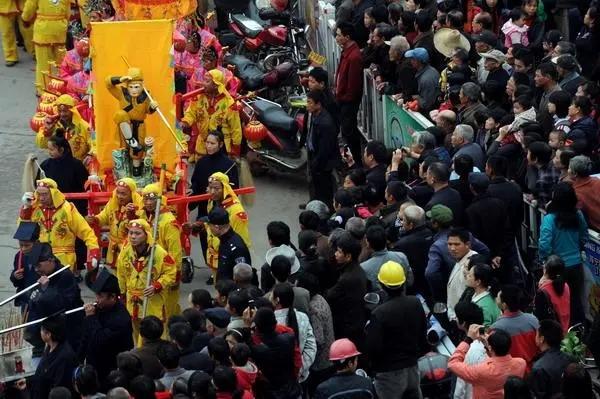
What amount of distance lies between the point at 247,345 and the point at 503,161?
133 inches

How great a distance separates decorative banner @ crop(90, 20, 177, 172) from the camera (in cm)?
1525

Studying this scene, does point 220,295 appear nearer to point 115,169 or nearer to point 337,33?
point 115,169

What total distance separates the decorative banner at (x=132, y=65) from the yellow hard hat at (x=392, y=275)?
5272mm

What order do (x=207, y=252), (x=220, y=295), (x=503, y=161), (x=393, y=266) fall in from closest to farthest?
(x=393, y=266) < (x=220, y=295) < (x=503, y=161) < (x=207, y=252)

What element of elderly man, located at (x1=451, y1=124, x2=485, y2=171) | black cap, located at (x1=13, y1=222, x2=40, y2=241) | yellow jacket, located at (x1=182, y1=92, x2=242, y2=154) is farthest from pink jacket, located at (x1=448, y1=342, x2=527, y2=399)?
yellow jacket, located at (x1=182, y1=92, x2=242, y2=154)

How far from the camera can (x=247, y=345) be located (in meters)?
9.86

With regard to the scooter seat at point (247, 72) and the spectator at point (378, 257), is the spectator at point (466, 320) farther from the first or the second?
the scooter seat at point (247, 72)

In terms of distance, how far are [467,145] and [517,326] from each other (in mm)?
3301

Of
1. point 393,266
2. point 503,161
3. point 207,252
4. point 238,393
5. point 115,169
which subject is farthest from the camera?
point 115,169

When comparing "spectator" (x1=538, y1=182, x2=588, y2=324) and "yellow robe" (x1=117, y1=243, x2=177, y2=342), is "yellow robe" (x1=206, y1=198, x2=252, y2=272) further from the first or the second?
"spectator" (x1=538, y1=182, x2=588, y2=324)

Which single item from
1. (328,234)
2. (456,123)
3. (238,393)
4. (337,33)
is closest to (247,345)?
(238,393)

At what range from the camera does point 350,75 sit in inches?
654

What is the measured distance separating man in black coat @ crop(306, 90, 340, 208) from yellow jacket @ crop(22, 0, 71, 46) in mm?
5783

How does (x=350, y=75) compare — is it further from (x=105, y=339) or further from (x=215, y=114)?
(x=105, y=339)
